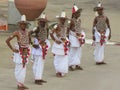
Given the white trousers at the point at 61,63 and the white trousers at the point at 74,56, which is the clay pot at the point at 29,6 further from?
the white trousers at the point at 61,63

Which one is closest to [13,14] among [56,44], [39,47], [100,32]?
[100,32]

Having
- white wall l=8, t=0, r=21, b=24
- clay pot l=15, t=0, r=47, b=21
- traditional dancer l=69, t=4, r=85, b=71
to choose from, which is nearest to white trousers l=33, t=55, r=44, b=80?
traditional dancer l=69, t=4, r=85, b=71

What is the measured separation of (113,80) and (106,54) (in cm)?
354

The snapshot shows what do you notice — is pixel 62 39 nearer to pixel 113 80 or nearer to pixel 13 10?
pixel 113 80

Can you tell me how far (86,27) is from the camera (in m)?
22.1

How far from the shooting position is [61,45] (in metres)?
12.9

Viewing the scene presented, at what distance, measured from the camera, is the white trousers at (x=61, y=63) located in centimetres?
1294

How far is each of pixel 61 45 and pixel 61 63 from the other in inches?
18.7

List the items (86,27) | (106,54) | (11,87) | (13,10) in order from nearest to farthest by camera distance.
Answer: (11,87)
(106,54)
(13,10)
(86,27)

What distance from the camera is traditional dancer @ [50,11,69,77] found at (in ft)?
42.1

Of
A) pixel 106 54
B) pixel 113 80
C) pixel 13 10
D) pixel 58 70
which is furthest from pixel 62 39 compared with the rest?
pixel 13 10

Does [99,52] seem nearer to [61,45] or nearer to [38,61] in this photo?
[61,45]

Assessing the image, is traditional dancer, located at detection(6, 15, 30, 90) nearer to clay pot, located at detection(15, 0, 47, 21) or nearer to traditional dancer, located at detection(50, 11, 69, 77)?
traditional dancer, located at detection(50, 11, 69, 77)

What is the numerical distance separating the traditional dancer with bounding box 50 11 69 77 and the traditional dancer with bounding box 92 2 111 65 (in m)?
1.77
